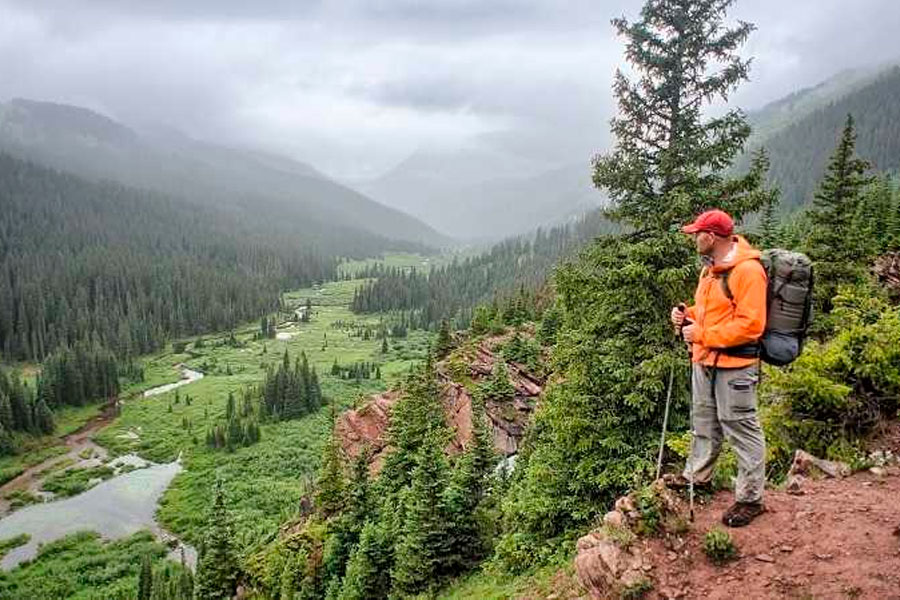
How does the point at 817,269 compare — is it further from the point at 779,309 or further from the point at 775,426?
the point at 779,309

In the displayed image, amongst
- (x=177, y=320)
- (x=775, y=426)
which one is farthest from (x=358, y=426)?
(x=177, y=320)

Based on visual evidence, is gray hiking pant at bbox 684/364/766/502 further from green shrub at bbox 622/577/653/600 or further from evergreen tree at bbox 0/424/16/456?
evergreen tree at bbox 0/424/16/456

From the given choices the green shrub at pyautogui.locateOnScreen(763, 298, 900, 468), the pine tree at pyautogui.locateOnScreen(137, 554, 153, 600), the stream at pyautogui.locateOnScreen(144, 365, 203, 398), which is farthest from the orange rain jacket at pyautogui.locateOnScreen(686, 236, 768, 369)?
the stream at pyautogui.locateOnScreen(144, 365, 203, 398)

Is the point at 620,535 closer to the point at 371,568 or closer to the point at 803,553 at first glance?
the point at 803,553

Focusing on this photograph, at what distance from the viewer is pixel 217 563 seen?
99.3 feet

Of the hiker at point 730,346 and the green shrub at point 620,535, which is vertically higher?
the hiker at point 730,346

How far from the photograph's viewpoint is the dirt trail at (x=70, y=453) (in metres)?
62.9

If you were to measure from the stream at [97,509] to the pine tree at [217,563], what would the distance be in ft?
71.6

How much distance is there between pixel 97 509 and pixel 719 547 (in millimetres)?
66580

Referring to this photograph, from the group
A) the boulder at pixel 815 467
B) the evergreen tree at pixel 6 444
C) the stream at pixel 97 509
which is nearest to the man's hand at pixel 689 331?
the boulder at pixel 815 467

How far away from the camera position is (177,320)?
15500 cm

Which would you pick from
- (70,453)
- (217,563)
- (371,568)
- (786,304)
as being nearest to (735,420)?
(786,304)

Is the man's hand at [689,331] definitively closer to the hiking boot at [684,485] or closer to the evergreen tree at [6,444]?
the hiking boot at [684,485]

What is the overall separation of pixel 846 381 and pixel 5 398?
3685 inches
